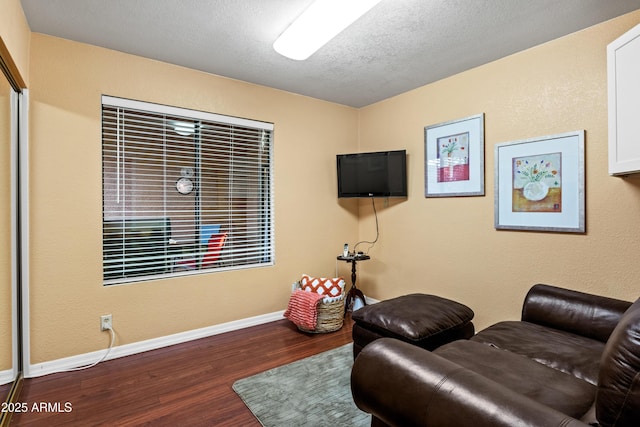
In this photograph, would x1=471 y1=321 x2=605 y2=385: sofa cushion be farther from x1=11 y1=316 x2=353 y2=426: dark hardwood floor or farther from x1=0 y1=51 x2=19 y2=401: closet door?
x1=0 y1=51 x2=19 y2=401: closet door

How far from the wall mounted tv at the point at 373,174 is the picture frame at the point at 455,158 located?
27cm

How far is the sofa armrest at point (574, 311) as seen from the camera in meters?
1.84

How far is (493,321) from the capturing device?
110 inches

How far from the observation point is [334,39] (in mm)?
2410

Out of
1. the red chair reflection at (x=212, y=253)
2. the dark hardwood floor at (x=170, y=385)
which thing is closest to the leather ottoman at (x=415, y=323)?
the dark hardwood floor at (x=170, y=385)

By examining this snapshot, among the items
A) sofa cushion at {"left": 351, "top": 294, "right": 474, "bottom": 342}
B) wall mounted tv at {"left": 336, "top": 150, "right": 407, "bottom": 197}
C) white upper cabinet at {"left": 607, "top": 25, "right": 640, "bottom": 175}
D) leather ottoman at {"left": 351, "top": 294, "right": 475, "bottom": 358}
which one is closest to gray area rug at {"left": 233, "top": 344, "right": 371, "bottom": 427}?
leather ottoman at {"left": 351, "top": 294, "right": 475, "bottom": 358}

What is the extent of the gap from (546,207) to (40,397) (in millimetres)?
3700

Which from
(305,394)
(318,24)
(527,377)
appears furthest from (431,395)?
(318,24)

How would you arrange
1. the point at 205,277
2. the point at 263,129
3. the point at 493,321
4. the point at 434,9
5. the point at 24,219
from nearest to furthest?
the point at 434,9
the point at 24,219
the point at 493,321
the point at 205,277
the point at 263,129

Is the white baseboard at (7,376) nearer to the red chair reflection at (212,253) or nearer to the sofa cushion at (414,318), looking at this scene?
the red chair reflection at (212,253)

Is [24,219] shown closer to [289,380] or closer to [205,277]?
[205,277]

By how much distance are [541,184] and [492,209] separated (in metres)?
0.42

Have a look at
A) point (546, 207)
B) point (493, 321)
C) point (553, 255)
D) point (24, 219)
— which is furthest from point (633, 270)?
point (24, 219)

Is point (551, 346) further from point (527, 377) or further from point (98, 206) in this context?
point (98, 206)
